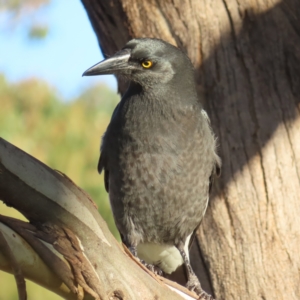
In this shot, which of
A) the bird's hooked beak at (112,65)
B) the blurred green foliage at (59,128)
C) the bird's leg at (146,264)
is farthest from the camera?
the blurred green foliage at (59,128)

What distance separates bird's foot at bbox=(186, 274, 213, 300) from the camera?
3.64 metres

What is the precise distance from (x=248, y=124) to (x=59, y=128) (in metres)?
4.08

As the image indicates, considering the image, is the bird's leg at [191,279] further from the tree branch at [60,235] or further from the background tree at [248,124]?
the tree branch at [60,235]

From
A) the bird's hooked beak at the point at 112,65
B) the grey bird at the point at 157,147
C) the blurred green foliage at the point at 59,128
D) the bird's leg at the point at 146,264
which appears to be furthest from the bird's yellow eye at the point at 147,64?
the blurred green foliage at the point at 59,128

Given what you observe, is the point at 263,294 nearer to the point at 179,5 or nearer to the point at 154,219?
the point at 154,219

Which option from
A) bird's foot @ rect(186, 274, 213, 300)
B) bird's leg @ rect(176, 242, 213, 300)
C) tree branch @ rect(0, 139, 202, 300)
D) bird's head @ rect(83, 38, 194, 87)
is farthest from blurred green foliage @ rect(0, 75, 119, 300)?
tree branch @ rect(0, 139, 202, 300)

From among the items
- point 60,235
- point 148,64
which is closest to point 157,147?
point 148,64

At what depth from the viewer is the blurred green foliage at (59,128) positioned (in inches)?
259

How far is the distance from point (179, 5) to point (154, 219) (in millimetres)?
1272

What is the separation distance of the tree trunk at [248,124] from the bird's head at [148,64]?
0.19m

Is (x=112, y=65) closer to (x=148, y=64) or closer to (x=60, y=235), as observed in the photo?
(x=148, y=64)

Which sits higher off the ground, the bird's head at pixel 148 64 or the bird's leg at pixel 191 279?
the bird's head at pixel 148 64

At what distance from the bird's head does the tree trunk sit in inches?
7.4

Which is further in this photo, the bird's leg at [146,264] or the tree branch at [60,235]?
the bird's leg at [146,264]
